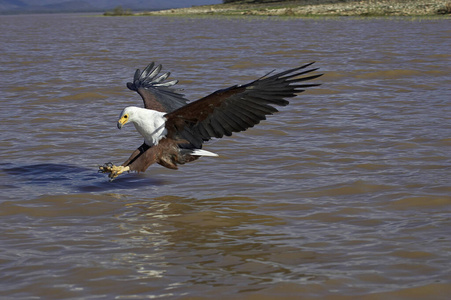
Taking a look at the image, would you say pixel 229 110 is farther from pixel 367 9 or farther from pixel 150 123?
pixel 367 9

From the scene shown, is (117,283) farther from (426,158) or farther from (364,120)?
(364,120)

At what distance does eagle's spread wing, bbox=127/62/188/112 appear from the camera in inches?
287

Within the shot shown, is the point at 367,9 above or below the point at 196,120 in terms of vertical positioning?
above

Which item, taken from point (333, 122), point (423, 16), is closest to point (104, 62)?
point (333, 122)

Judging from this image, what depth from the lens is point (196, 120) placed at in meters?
6.46

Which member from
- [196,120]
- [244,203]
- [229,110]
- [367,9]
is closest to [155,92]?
[196,120]

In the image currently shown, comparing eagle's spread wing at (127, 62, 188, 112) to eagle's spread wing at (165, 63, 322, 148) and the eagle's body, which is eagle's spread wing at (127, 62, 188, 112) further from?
eagle's spread wing at (165, 63, 322, 148)

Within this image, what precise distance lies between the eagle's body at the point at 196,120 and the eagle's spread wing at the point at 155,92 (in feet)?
1.13

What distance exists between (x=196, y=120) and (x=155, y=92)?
4.34 ft

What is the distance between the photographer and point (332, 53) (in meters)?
18.6

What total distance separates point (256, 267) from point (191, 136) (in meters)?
2.18

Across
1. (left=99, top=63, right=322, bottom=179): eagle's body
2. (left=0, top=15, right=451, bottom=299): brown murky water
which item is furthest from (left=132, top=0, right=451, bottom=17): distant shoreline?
(left=99, top=63, right=322, bottom=179): eagle's body

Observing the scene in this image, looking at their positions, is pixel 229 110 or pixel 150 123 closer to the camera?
pixel 229 110

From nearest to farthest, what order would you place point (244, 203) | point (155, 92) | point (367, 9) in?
point (244, 203), point (155, 92), point (367, 9)
